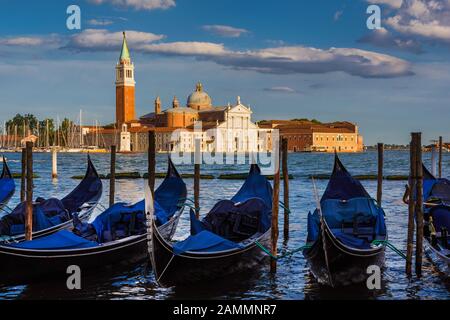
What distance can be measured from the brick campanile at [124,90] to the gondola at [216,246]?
245 feet

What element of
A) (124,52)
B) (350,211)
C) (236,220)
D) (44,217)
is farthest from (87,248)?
(124,52)

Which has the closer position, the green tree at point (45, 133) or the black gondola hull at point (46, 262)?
the black gondola hull at point (46, 262)

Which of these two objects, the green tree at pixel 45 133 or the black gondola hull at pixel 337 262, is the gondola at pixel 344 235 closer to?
the black gondola hull at pixel 337 262

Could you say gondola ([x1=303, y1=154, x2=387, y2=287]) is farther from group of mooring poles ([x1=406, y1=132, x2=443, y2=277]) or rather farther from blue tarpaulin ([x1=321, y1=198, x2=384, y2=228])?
group of mooring poles ([x1=406, y1=132, x2=443, y2=277])

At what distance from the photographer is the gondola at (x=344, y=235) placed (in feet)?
21.9

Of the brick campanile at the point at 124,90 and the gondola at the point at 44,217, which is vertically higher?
the brick campanile at the point at 124,90

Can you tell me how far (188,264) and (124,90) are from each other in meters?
77.2

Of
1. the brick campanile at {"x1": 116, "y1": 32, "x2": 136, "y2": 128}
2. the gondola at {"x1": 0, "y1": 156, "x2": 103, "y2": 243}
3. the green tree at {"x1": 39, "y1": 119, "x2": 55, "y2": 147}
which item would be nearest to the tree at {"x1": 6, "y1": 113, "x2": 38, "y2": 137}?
the green tree at {"x1": 39, "y1": 119, "x2": 55, "y2": 147}

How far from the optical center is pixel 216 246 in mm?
7086

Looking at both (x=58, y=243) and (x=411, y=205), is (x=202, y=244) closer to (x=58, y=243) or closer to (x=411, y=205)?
(x=58, y=243)

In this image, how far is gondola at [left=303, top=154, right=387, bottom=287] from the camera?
262 inches
